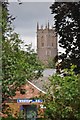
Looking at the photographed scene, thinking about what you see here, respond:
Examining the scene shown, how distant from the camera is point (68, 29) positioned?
3531 mm

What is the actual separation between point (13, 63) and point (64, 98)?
4.60 ft

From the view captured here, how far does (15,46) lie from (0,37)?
1.02 m

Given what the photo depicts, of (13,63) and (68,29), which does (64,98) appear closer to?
(68,29)

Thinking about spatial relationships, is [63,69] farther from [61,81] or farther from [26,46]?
[26,46]

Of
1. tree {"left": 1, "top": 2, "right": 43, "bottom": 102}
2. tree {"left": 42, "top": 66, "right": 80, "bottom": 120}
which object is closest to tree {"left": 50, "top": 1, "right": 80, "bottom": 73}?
tree {"left": 42, "top": 66, "right": 80, "bottom": 120}

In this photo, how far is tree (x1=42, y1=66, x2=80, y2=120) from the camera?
305 centimetres

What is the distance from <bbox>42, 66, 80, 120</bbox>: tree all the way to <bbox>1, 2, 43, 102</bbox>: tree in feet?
2.96

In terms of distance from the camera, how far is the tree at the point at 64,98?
10.0 ft

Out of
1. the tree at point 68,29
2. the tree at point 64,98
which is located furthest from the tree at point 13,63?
the tree at point 64,98

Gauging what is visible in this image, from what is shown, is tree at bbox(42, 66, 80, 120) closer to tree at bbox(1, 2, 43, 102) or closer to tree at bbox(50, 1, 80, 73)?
tree at bbox(50, 1, 80, 73)

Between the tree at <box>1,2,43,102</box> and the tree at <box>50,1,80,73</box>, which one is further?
the tree at <box>1,2,43,102</box>

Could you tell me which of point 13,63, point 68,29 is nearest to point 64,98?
point 68,29

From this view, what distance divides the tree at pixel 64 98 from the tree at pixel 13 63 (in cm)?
A: 90

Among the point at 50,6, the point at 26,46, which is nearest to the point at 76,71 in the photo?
the point at 50,6
